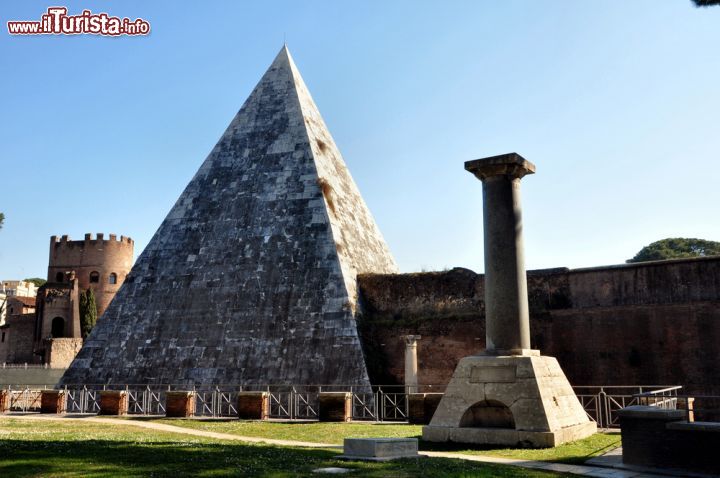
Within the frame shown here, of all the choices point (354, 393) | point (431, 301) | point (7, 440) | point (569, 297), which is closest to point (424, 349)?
point (431, 301)

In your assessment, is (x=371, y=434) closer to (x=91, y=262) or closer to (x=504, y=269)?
(x=504, y=269)

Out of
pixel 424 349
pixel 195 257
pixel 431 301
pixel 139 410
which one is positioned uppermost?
pixel 195 257

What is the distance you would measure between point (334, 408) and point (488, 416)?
5.85 metres

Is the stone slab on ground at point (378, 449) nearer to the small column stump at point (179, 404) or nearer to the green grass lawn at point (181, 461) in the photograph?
the green grass lawn at point (181, 461)

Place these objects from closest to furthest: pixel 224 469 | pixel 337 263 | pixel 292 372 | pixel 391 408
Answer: pixel 224 469
pixel 391 408
pixel 292 372
pixel 337 263

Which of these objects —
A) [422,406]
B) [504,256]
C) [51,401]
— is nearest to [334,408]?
[422,406]

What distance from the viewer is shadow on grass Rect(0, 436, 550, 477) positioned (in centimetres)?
659

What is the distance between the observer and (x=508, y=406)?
9742 millimetres

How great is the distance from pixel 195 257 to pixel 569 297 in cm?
1224

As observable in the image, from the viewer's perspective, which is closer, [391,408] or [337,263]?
[391,408]

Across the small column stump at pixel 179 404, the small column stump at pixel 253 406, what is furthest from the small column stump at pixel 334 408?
the small column stump at pixel 179 404

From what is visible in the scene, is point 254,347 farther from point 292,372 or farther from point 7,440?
point 7,440

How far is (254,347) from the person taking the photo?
65.1ft

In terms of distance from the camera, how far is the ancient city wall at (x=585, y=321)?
16.5 meters
